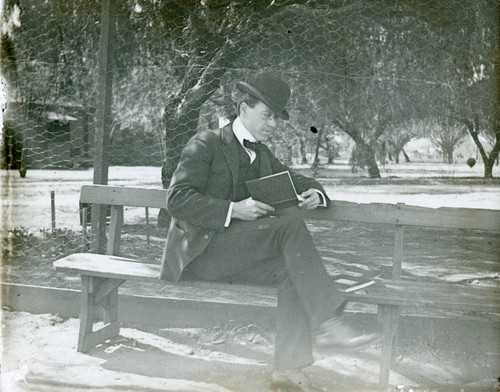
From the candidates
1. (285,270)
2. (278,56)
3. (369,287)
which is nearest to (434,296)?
(369,287)

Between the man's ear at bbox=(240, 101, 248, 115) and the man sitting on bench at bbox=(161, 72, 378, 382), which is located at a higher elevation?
the man's ear at bbox=(240, 101, 248, 115)

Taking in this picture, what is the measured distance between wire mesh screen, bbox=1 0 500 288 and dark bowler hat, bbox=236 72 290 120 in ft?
4.87

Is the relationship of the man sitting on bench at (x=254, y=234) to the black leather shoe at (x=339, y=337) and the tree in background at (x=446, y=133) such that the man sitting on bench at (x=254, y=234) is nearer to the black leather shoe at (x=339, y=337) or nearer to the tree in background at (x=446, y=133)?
the black leather shoe at (x=339, y=337)

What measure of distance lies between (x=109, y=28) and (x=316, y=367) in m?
2.44

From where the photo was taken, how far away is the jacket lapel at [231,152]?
287 cm

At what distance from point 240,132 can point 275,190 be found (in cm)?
46

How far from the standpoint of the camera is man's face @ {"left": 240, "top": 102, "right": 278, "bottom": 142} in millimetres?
2910

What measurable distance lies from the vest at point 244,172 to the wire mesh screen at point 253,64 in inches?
57.8

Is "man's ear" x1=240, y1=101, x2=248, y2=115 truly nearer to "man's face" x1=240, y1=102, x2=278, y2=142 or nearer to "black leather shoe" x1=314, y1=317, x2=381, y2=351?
"man's face" x1=240, y1=102, x2=278, y2=142

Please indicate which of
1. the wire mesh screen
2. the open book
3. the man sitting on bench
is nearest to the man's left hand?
the man sitting on bench

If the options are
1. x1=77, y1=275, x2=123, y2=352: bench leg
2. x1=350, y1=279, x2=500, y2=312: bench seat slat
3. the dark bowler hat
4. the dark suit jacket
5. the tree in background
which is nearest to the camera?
x1=350, y1=279, x2=500, y2=312: bench seat slat

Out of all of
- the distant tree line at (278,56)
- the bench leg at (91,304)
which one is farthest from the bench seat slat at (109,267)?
the distant tree line at (278,56)

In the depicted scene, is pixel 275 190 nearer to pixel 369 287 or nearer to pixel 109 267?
pixel 369 287

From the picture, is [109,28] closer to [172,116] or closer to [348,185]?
[172,116]
